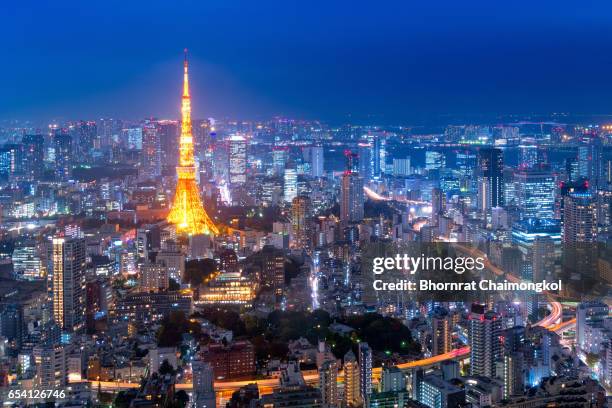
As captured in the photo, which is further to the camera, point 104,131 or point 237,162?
point 237,162

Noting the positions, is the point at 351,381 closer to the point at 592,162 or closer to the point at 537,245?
the point at 537,245

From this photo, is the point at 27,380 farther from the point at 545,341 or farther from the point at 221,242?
the point at 221,242

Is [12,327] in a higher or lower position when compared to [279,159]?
lower

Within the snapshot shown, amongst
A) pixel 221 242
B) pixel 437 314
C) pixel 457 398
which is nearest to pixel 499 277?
pixel 437 314

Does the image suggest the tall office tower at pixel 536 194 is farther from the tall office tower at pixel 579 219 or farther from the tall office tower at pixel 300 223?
the tall office tower at pixel 300 223

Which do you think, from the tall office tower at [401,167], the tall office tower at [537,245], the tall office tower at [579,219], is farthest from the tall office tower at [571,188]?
the tall office tower at [401,167]

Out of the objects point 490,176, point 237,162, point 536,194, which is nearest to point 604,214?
point 536,194
